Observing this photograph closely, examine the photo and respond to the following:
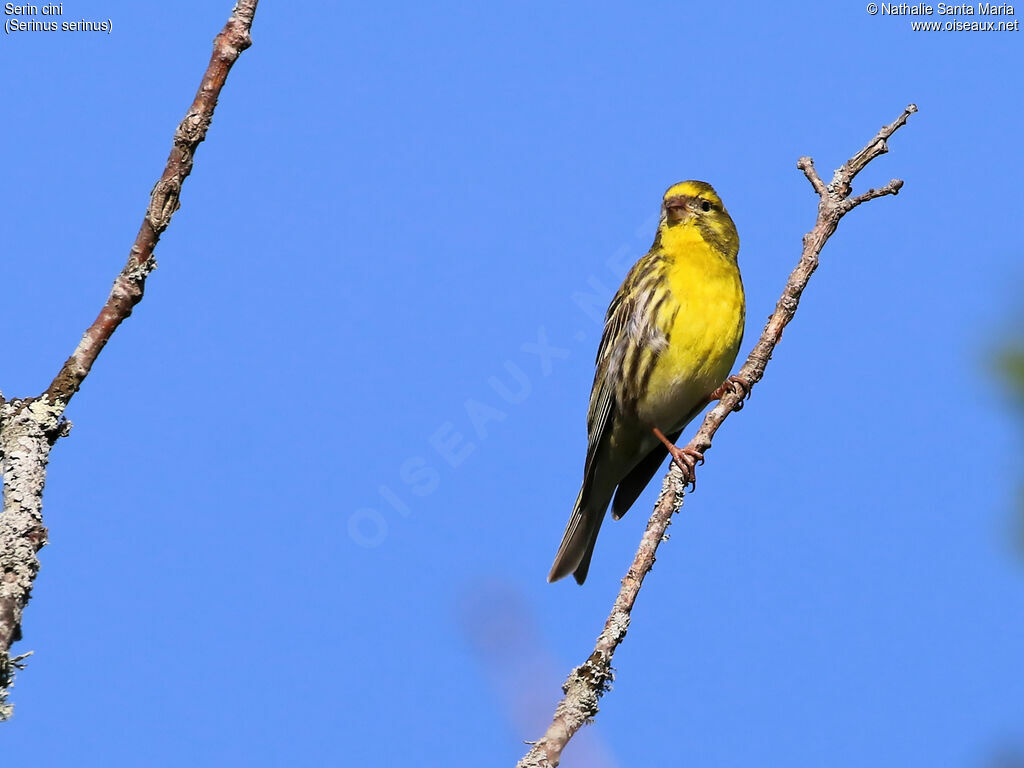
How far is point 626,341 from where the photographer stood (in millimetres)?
7055

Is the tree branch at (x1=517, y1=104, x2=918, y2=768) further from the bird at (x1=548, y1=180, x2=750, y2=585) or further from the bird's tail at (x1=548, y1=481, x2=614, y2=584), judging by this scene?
the bird's tail at (x1=548, y1=481, x2=614, y2=584)

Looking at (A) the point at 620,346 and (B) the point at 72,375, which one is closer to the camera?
(B) the point at 72,375

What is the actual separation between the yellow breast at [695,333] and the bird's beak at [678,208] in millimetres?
266

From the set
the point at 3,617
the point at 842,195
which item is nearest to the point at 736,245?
the point at 842,195

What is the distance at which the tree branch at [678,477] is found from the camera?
293 cm

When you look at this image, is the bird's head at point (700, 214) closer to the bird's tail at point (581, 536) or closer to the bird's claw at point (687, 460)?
the bird's tail at point (581, 536)

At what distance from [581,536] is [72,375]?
14.0 feet

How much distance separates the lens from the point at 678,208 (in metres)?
7.20

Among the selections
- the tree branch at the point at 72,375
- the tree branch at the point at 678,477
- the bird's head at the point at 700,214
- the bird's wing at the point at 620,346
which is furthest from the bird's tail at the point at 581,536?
the tree branch at the point at 72,375

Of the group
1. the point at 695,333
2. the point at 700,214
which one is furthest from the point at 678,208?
the point at 695,333

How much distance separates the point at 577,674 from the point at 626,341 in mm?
3983

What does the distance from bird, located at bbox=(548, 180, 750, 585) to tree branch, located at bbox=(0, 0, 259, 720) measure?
4072 mm

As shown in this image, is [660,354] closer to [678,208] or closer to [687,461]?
[678,208]

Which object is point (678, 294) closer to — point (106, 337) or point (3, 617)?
point (106, 337)
